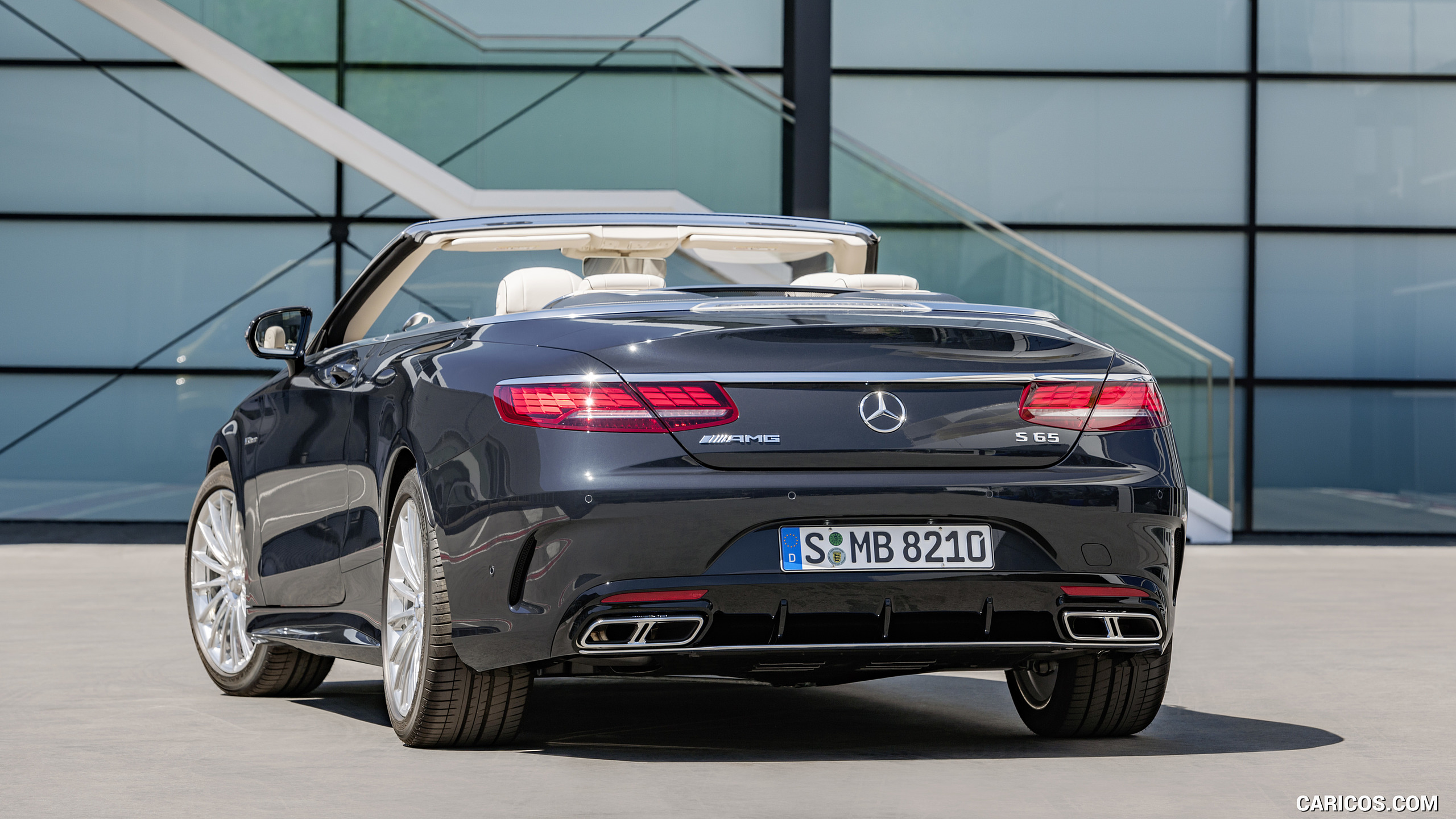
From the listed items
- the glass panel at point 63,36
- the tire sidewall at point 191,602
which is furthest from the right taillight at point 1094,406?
the glass panel at point 63,36

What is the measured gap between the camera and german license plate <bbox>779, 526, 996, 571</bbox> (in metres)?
4.34

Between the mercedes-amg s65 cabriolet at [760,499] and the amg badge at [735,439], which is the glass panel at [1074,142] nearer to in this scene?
the mercedes-amg s65 cabriolet at [760,499]

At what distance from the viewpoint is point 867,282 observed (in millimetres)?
5430

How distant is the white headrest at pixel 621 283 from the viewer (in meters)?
5.11

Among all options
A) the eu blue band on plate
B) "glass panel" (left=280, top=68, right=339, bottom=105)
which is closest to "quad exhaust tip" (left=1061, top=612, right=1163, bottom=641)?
the eu blue band on plate

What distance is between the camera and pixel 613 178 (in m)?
14.4

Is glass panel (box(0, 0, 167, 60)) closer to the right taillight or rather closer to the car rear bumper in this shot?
the car rear bumper

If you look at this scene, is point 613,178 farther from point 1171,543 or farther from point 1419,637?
point 1171,543

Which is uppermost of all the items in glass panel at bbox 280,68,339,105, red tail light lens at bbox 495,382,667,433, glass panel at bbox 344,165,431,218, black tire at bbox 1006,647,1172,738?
glass panel at bbox 280,68,339,105

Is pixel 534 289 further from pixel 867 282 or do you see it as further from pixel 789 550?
pixel 789 550

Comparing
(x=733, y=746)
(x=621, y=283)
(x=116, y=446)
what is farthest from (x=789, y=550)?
(x=116, y=446)

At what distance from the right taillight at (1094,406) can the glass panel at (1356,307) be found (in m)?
15.4

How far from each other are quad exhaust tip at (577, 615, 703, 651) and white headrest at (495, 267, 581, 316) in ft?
4.24

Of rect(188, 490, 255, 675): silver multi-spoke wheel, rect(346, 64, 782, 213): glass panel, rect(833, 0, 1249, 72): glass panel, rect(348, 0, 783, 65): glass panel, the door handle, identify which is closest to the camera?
the door handle
